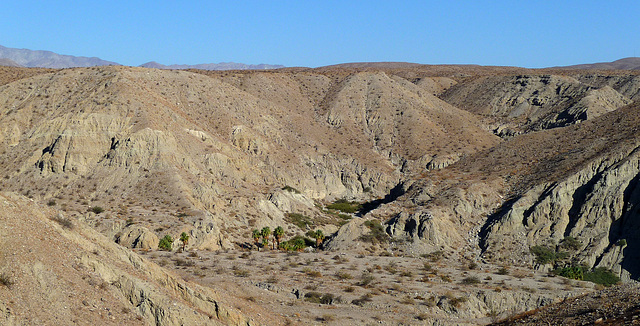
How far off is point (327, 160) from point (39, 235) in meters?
74.9

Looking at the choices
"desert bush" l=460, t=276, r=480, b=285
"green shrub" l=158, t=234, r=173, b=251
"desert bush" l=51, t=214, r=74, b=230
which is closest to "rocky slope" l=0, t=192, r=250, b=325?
"desert bush" l=51, t=214, r=74, b=230

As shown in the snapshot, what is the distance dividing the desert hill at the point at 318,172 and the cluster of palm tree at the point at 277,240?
1.32 meters

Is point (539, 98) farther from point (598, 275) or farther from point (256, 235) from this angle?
point (256, 235)

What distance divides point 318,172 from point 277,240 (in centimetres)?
3168

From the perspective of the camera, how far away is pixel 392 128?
11006 centimetres

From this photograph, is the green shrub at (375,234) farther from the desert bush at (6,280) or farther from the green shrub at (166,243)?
the desert bush at (6,280)

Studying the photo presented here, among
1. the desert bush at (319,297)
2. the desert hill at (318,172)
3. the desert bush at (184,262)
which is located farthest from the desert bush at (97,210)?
the desert bush at (319,297)

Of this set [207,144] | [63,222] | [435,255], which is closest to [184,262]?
[63,222]

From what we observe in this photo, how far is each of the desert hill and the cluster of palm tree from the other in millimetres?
1320

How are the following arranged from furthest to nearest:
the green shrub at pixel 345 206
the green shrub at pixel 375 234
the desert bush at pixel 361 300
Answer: the green shrub at pixel 345 206
the green shrub at pixel 375 234
the desert bush at pixel 361 300

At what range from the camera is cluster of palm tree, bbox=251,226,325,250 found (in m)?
61.1

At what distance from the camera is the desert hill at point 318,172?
6241cm

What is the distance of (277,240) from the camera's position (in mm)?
63969

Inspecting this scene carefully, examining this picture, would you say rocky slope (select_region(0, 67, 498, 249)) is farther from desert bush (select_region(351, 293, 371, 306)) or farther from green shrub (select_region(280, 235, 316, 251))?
desert bush (select_region(351, 293, 371, 306))
